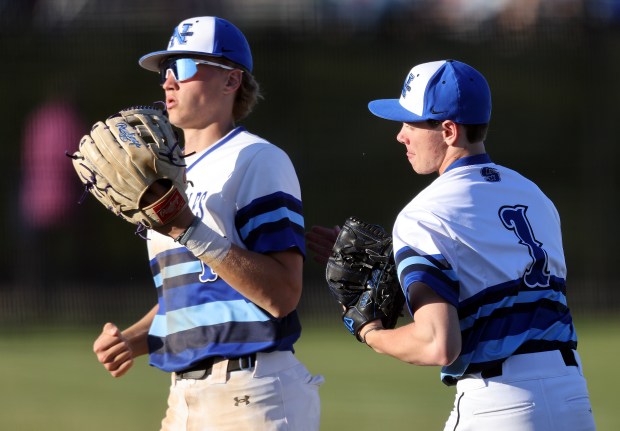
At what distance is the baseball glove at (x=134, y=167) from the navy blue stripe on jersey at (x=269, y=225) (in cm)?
29

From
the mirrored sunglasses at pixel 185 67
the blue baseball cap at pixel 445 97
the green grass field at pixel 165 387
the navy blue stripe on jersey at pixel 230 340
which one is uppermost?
the blue baseball cap at pixel 445 97

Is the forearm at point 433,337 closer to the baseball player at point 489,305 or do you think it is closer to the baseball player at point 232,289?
the baseball player at point 489,305

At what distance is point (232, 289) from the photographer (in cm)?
386

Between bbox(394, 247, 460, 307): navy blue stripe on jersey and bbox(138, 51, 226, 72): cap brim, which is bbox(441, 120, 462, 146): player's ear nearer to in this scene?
bbox(394, 247, 460, 307): navy blue stripe on jersey

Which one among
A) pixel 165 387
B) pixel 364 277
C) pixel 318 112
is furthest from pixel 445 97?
pixel 318 112

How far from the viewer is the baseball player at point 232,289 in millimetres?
3756

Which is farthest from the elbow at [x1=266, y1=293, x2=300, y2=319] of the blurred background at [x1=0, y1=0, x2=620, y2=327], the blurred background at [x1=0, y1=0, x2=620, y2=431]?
the blurred background at [x1=0, y1=0, x2=620, y2=327]

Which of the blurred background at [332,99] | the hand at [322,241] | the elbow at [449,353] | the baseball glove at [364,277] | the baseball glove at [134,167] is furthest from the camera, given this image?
the blurred background at [332,99]

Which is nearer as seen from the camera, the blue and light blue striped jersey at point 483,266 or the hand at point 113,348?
the blue and light blue striped jersey at point 483,266

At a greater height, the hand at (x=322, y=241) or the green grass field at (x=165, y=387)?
the hand at (x=322, y=241)

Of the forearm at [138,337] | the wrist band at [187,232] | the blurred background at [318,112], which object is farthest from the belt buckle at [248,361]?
the blurred background at [318,112]

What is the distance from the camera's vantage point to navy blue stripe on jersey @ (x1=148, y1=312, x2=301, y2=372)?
3.82 meters

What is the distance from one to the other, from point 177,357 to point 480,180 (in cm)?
131

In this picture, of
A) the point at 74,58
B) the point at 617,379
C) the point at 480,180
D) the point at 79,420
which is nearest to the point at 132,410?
the point at 79,420
